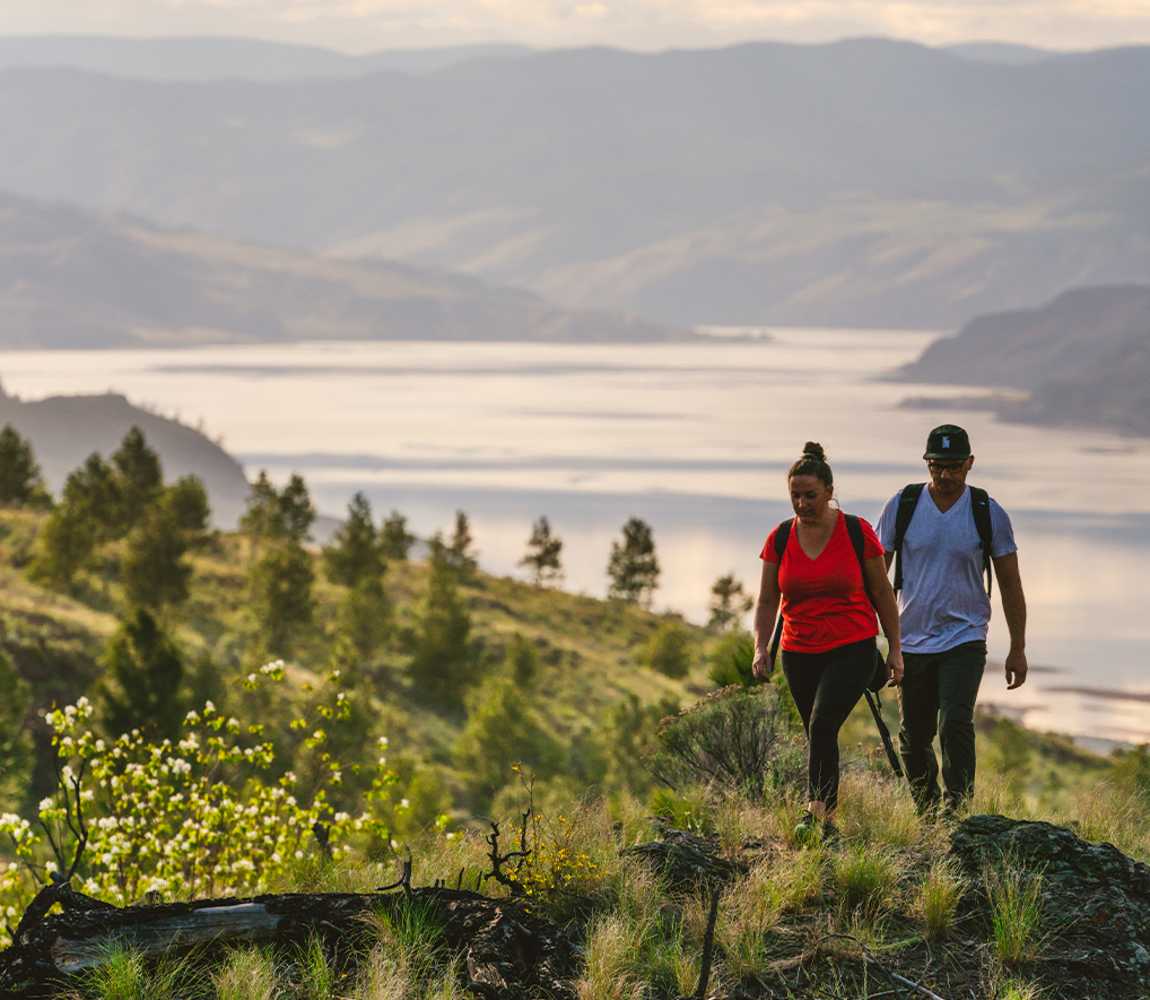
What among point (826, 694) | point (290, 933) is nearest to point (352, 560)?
point (826, 694)

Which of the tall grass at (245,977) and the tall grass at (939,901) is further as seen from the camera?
the tall grass at (939,901)

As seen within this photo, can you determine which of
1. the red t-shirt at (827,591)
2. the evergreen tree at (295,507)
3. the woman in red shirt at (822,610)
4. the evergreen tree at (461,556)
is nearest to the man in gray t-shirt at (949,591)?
the woman in red shirt at (822,610)

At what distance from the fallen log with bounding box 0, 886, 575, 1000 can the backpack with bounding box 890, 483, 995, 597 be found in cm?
418

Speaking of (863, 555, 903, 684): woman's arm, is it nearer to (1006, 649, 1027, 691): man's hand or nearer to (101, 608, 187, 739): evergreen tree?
(1006, 649, 1027, 691): man's hand

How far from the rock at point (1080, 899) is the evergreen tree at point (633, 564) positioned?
141629mm

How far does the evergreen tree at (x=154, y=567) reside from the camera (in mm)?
83000

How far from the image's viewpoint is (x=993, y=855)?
1045 cm

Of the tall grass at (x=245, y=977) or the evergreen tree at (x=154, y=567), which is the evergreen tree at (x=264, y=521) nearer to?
the evergreen tree at (x=154, y=567)

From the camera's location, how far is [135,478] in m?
117

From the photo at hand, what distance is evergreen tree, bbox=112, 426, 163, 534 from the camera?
109 meters

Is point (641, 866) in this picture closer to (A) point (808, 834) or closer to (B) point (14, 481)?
(A) point (808, 834)

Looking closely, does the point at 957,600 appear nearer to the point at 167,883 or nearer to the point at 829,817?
the point at 829,817

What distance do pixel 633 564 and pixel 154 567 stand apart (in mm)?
76607

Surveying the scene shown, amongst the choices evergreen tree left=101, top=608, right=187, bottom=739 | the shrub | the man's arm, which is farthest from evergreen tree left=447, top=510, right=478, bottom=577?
the man's arm
